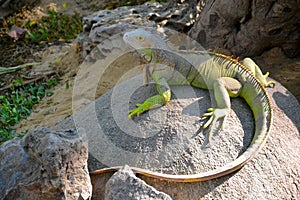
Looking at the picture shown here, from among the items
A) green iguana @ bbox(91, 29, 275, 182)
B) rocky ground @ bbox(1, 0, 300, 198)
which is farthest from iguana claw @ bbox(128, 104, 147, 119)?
rocky ground @ bbox(1, 0, 300, 198)

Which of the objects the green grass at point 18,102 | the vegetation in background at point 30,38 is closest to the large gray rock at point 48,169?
the green grass at point 18,102

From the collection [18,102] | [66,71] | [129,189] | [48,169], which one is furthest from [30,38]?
[129,189]

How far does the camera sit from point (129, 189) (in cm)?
265

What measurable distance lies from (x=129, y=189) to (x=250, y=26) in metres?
2.85

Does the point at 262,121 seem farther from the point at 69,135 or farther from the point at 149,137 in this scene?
the point at 69,135

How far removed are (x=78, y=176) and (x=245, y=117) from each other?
135 cm

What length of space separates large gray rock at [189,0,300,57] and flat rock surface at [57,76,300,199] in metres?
1.56

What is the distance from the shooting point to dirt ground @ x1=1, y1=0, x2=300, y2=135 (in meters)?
4.62

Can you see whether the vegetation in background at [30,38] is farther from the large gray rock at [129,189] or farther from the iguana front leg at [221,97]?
the large gray rock at [129,189]

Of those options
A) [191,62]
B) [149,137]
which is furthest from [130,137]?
[191,62]

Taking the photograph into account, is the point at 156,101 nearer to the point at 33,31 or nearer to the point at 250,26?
the point at 250,26

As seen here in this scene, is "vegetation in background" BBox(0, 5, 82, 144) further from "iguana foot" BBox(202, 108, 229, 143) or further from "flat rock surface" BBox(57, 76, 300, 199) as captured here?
"iguana foot" BBox(202, 108, 229, 143)

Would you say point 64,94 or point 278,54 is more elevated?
point 278,54

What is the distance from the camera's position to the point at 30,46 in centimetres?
743
